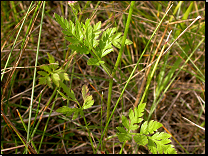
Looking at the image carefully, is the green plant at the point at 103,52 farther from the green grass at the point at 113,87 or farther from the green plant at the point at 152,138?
the green grass at the point at 113,87

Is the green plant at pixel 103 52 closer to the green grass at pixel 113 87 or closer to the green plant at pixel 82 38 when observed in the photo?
the green plant at pixel 82 38

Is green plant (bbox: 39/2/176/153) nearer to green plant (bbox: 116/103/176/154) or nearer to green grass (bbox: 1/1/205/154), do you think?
green plant (bbox: 116/103/176/154)

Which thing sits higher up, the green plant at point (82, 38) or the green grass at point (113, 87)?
the green plant at point (82, 38)

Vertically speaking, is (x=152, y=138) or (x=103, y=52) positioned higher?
(x=103, y=52)

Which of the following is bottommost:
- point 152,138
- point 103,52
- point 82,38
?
point 152,138

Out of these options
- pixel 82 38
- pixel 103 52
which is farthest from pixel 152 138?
pixel 82 38

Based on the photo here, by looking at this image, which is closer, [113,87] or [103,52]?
[103,52]

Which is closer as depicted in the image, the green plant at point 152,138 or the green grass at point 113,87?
the green plant at point 152,138

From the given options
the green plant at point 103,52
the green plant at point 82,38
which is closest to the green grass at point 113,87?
the green plant at point 103,52

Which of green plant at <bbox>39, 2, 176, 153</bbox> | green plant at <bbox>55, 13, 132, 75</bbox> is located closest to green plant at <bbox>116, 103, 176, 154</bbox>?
green plant at <bbox>39, 2, 176, 153</bbox>

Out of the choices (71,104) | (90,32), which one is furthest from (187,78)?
(90,32)

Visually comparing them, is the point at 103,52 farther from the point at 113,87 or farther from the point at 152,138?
the point at 113,87

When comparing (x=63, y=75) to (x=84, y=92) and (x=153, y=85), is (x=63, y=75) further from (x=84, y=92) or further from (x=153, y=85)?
(x=153, y=85)
